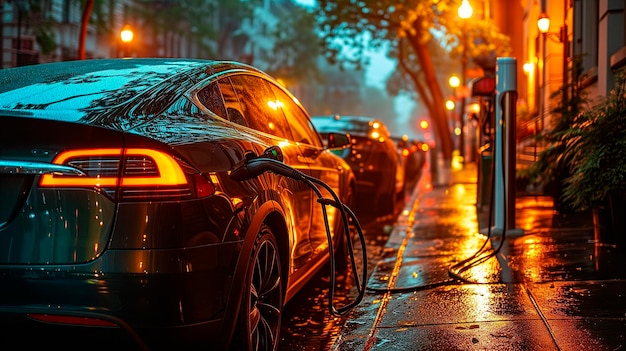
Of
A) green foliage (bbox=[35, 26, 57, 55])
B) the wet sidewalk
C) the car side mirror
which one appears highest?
green foliage (bbox=[35, 26, 57, 55])

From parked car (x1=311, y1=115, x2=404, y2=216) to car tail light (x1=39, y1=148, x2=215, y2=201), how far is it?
8990 millimetres

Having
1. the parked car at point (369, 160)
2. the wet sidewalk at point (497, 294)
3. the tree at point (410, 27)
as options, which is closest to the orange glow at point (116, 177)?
the wet sidewalk at point (497, 294)

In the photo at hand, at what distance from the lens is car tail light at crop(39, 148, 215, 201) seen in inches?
141


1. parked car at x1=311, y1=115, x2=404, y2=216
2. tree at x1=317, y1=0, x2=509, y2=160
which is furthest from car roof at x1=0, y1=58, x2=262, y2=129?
tree at x1=317, y1=0, x2=509, y2=160

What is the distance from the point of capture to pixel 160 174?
364 centimetres

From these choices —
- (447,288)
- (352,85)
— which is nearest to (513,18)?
(447,288)

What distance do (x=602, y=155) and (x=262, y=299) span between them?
380 cm

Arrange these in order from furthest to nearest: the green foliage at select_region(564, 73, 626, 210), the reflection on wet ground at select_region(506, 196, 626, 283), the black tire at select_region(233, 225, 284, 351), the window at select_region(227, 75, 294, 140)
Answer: the green foliage at select_region(564, 73, 626, 210) → the reflection on wet ground at select_region(506, 196, 626, 283) → the window at select_region(227, 75, 294, 140) → the black tire at select_region(233, 225, 284, 351)

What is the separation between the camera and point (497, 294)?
612cm

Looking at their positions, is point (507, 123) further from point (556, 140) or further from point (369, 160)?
point (369, 160)

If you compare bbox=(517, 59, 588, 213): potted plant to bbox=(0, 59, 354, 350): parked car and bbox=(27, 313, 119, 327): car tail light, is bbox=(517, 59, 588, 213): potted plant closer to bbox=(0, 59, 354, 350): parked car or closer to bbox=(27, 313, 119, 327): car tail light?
bbox=(0, 59, 354, 350): parked car

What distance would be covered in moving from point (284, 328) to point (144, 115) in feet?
8.04

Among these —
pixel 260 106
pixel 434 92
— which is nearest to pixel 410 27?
pixel 434 92

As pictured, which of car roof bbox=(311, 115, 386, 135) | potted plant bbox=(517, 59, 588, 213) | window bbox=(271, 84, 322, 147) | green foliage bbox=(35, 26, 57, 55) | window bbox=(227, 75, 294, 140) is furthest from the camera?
green foliage bbox=(35, 26, 57, 55)
